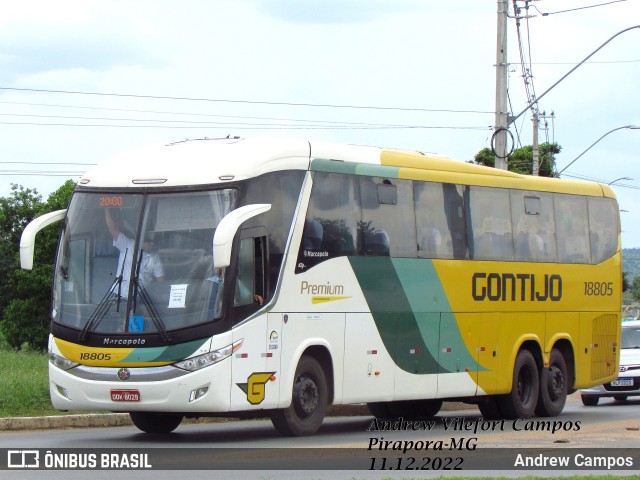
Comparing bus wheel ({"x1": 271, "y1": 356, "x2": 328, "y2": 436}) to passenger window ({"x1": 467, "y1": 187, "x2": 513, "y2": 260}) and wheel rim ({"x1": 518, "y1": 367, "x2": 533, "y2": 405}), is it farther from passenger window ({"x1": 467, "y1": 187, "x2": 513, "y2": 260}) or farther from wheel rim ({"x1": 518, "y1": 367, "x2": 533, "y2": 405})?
wheel rim ({"x1": 518, "y1": 367, "x2": 533, "y2": 405})

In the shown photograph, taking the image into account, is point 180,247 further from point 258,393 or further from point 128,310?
point 258,393

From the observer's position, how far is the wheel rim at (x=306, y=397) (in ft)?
53.2

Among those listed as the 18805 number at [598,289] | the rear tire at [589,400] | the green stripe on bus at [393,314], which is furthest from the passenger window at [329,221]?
the rear tire at [589,400]

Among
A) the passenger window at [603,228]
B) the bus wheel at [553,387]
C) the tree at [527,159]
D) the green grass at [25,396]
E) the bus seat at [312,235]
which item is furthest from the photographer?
the tree at [527,159]

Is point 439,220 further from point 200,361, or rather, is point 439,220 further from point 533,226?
point 200,361

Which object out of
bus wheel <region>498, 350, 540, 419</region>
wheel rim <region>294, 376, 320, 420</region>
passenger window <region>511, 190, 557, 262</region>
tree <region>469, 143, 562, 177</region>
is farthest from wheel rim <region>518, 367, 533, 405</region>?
tree <region>469, 143, 562, 177</region>

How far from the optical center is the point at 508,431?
18.2 m

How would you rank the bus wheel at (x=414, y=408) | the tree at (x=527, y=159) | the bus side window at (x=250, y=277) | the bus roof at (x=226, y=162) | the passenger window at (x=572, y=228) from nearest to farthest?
the bus side window at (x=250, y=277), the bus roof at (x=226, y=162), the bus wheel at (x=414, y=408), the passenger window at (x=572, y=228), the tree at (x=527, y=159)

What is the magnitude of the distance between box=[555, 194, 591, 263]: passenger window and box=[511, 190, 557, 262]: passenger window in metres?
0.23

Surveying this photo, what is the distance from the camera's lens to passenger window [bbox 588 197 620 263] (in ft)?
75.5

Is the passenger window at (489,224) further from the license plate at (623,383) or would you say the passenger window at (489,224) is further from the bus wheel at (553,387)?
the license plate at (623,383)

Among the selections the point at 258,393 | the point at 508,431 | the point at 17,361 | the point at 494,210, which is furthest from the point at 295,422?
the point at 17,361

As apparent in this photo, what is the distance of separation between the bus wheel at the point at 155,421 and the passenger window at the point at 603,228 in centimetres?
905

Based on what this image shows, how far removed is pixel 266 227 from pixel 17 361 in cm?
1287
